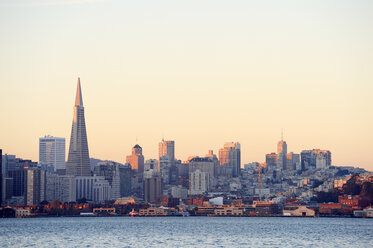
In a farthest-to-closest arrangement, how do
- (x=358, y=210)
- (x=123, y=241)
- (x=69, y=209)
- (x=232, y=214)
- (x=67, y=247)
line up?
(x=69, y=209) → (x=232, y=214) → (x=358, y=210) → (x=123, y=241) → (x=67, y=247)

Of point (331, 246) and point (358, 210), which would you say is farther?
point (358, 210)

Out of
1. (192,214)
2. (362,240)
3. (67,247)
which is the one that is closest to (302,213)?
(192,214)

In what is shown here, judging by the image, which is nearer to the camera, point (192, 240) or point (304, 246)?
point (304, 246)

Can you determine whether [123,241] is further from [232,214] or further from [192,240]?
[232,214]

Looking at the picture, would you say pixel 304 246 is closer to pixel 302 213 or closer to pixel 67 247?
pixel 67 247

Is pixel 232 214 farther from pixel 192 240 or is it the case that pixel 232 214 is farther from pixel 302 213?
pixel 192 240

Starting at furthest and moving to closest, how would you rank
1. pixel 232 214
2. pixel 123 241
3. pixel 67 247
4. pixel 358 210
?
pixel 232 214 → pixel 358 210 → pixel 123 241 → pixel 67 247

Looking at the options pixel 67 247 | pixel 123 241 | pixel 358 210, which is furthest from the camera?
pixel 358 210

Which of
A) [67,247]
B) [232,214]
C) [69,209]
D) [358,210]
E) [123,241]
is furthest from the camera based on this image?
[69,209]

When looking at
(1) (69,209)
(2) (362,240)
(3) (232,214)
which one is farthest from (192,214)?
(2) (362,240)
